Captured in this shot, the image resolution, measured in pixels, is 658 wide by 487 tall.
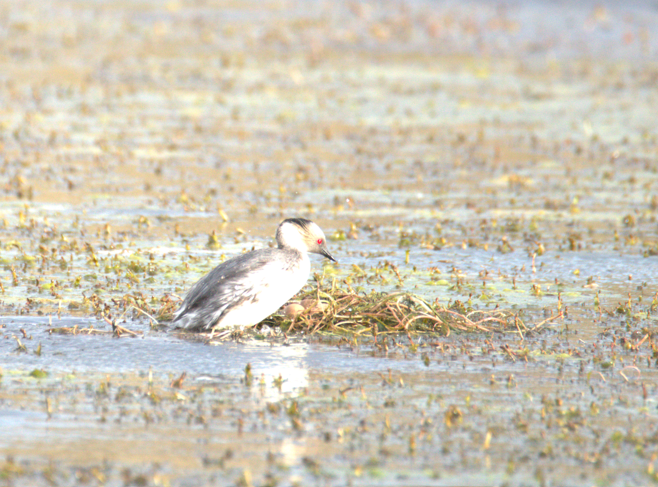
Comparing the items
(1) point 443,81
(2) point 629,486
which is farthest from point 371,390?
(1) point 443,81

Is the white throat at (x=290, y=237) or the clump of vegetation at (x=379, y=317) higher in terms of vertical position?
the white throat at (x=290, y=237)

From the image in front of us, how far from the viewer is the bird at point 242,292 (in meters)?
8.14

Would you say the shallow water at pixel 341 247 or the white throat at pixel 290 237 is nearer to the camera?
the shallow water at pixel 341 247

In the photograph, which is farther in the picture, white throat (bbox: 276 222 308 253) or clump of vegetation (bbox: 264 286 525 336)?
white throat (bbox: 276 222 308 253)

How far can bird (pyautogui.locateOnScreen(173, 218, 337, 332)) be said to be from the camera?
814 centimetres

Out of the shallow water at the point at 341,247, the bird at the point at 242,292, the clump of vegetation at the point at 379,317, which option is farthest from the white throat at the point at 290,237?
the shallow water at the point at 341,247

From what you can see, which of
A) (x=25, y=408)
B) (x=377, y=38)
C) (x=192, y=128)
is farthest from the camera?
(x=377, y=38)

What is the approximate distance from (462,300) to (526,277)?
1211 mm

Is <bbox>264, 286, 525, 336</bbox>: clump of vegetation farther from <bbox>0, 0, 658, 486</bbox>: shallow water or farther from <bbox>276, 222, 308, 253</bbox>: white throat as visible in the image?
<bbox>276, 222, 308, 253</bbox>: white throat

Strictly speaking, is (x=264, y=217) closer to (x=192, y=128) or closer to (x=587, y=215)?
(x=587, y=215)

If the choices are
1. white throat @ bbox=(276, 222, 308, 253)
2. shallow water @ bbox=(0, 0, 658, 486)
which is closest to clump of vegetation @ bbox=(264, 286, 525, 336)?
shallow water @ bbox=(0, 0, 658, 486)

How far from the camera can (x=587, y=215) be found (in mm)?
13609

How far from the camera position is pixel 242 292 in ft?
26.7

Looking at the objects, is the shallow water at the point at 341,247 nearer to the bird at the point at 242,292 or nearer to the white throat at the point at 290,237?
the bird at the point at 242,292
